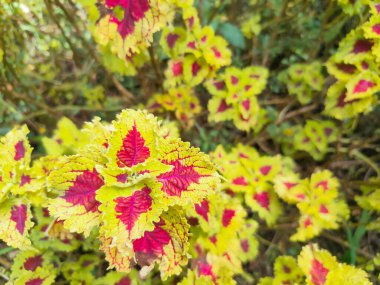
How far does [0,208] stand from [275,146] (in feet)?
5.80

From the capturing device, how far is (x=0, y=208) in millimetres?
1246

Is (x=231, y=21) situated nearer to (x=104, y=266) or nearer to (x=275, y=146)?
(x=275, y=146)

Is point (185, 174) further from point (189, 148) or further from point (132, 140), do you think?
point (132, 140)

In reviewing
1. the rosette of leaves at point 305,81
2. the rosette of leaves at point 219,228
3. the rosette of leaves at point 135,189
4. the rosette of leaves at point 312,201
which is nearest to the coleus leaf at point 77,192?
the rosette of leaves at point 135,189

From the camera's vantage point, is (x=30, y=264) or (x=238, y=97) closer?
(x=30, y=264)

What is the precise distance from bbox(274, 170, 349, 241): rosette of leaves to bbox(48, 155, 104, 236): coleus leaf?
1031mm

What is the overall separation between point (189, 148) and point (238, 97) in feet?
3.31

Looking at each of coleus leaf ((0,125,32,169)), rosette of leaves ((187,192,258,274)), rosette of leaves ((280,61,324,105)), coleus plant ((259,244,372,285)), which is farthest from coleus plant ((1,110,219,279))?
rosette of leaves ((280,61,324,105))

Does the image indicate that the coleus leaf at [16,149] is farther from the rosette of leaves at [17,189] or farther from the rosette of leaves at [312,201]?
the rosette of leaves at [312,201]

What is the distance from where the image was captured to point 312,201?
1.90m

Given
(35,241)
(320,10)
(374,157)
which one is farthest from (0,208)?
(320,10)

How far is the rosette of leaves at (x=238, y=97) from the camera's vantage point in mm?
2035

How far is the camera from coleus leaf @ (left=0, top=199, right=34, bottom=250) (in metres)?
1.18

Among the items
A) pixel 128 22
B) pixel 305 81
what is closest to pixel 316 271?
pixel 305 81
